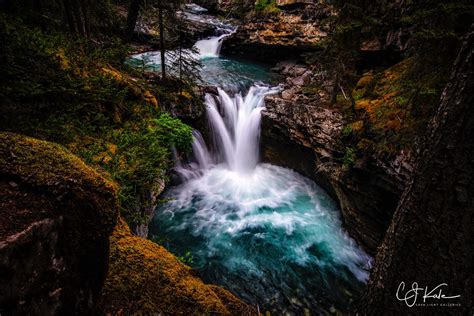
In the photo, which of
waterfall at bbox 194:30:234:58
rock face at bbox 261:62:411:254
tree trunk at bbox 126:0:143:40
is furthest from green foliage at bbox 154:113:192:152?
waterfall at bbox 194:30:234:58

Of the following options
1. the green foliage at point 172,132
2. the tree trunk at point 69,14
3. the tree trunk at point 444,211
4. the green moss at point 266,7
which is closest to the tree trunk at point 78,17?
the tree trunk at point 69,14

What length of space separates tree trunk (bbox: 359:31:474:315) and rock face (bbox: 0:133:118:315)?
237 centimetres

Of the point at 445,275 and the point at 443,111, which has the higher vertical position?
the point at 443,111

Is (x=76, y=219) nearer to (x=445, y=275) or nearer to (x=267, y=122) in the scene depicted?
(x=445, y=275)

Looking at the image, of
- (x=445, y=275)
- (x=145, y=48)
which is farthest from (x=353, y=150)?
(x=145, y=48)

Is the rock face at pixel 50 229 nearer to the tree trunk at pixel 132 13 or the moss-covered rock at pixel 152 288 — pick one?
the moss-covered rock at pixel 152 288

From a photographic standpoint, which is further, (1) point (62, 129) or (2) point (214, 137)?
(2) point (214, 137)

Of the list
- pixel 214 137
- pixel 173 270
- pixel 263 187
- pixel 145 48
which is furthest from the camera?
pixel 145 48

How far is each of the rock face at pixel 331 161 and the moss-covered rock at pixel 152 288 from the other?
5.98 metres

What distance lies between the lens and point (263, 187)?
11.4 m

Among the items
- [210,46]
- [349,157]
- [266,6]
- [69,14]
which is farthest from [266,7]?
[349,157]

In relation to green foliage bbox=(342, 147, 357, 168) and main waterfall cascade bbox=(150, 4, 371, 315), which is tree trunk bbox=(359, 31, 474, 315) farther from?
green foliage bbox=(342, 147, 357, 168)

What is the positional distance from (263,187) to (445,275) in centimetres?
947

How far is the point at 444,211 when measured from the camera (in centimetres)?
187
